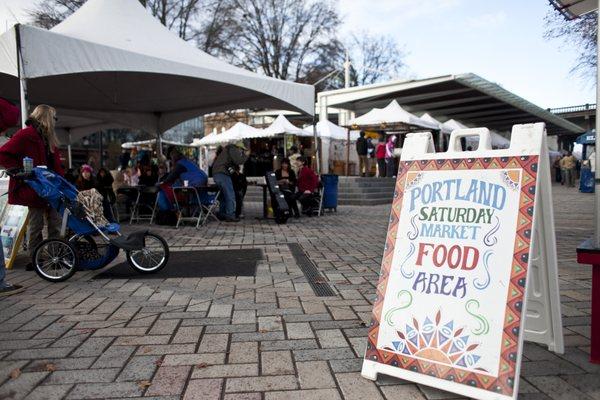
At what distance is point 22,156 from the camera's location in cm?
515

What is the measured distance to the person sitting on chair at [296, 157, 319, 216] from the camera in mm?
10781

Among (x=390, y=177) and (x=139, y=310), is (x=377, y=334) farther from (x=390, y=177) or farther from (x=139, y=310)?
(x=390, y=177)

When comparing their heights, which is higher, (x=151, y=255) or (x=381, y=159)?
(x=381, y=159)

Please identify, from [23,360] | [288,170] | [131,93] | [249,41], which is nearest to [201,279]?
[23,360]

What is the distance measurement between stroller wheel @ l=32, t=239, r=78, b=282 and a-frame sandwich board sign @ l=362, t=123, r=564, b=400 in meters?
3.62

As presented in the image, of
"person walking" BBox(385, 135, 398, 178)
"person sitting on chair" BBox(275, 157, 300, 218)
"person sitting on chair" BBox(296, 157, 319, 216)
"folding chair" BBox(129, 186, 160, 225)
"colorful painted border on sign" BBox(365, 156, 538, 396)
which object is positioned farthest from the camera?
"person walking" BBox(385, 135, 398, 178)

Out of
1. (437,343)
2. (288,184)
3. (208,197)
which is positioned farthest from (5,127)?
(288,184)

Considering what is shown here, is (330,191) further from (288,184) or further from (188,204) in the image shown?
(188,204)

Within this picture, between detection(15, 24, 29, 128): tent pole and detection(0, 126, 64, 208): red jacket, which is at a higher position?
detection(15, 24, 29, 128): tent pole

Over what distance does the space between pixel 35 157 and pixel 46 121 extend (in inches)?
17.0

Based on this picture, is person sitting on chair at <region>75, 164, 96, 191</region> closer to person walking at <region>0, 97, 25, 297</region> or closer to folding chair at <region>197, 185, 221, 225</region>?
folding chair at <region>197, 185, 221, 225</region>

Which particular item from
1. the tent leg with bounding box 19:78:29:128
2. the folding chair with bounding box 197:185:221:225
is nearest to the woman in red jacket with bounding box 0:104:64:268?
the tent leg with bounding box 19:78:29:128

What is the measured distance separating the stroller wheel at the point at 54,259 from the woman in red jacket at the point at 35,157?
481 mm

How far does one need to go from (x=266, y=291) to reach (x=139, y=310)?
1144mm
